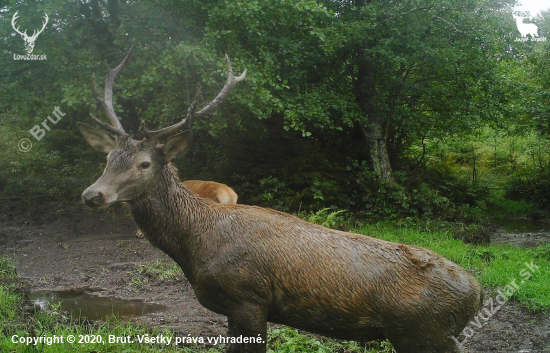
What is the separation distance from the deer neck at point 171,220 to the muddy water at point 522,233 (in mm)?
8946

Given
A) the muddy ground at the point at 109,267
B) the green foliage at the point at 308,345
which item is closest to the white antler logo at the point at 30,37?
the muddy ground at the point at 109,267

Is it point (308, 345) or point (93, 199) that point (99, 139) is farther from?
point (308, 345)

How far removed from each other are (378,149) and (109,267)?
812cm

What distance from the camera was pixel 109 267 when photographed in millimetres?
8266

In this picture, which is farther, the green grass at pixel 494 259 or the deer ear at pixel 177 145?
the green grass at pixel 494 259

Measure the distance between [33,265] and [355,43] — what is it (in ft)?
28.5

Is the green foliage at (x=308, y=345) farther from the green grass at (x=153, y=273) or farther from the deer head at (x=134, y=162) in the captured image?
the green grass at (x=153, y=273)

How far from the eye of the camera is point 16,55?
35.0ft

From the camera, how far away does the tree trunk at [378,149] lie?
44.0 feet

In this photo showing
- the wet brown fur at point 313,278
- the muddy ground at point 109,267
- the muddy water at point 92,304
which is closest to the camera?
the wet brown fur at point 313,278

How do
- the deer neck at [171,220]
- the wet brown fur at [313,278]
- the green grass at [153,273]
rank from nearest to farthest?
the wet brown fur at [313,278], the deer neck at [171,220], the green grass at [153,273]

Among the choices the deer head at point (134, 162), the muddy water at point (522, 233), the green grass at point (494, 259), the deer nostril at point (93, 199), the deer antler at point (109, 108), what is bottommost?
the muddy water at point (522, 233)

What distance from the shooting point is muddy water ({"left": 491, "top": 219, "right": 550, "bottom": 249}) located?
11117 mm

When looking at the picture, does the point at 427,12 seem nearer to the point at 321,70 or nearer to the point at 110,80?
the point at 321,70
